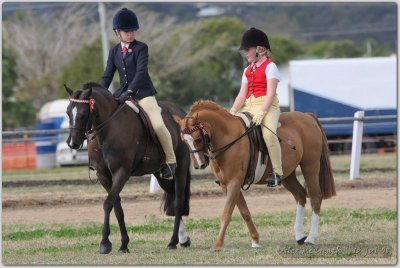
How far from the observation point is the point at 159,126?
11.2 metres

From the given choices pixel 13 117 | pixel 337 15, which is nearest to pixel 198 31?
pixel 13 117

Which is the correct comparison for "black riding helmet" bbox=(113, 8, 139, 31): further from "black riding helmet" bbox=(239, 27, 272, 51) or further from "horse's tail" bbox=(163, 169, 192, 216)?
"horse's tail" bbox=(163, 169, 192, 216)

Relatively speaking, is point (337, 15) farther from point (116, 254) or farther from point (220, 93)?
point (116, 254)

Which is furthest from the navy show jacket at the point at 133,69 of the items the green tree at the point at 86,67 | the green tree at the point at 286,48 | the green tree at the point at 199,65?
the green tree at the point at 286,48

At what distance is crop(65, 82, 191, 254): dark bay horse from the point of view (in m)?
10.4

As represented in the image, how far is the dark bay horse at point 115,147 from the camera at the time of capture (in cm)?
1043

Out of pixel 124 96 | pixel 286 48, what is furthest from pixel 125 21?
pixel 286 48

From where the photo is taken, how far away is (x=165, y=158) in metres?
11.4

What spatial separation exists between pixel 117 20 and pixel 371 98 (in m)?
25.1

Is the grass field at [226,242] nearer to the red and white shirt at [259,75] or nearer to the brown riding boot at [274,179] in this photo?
the brown riding boot at [274,179]

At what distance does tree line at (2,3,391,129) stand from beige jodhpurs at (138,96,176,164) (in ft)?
118

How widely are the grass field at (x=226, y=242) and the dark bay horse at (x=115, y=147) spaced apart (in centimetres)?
44

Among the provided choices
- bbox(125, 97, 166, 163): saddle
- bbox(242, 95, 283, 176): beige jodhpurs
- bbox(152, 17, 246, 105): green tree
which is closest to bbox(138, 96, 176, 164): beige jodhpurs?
bbox(125, 97, 166, 163): saddle

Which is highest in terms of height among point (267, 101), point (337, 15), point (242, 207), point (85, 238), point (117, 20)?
point (117, 20)
